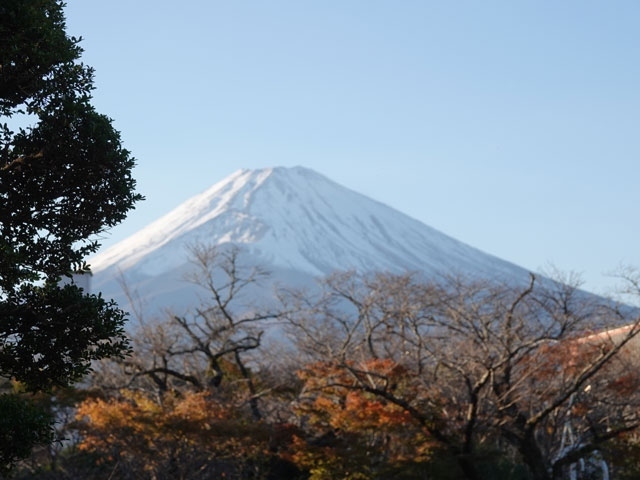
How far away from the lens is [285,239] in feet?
463

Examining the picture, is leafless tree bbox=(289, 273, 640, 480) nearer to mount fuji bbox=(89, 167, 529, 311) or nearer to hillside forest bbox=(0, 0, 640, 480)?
hillside forest bbox=(0, 0, 640, 480)

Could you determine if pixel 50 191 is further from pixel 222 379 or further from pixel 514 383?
pixel 222 379

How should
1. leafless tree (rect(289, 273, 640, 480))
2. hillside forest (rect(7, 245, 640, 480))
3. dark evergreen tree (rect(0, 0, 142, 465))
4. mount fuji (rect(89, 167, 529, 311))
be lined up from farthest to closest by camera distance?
1. mount fuji (rect(89, 167, 529, 311))
2. hillside forest (rect(7, 245, 640, 480))
3. leafless tree (rect(289, 273, 640, 480))
4. dark evergreen tree (rect(0, 0, 142, 465))

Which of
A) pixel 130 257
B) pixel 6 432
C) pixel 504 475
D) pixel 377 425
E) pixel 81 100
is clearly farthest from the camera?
pixel 130 257

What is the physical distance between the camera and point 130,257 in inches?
5802

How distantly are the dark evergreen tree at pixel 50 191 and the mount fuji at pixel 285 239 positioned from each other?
109364mm

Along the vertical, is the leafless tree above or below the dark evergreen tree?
below

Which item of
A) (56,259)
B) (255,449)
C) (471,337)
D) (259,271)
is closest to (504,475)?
(471,337)

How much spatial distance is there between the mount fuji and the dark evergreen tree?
109 meters

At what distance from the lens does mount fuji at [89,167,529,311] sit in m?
126

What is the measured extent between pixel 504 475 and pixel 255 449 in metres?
5.83

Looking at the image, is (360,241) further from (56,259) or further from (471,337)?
(56,259)

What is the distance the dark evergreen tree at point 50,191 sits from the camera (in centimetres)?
664

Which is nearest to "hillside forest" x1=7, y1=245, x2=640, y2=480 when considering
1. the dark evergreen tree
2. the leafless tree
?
the leafless tree
